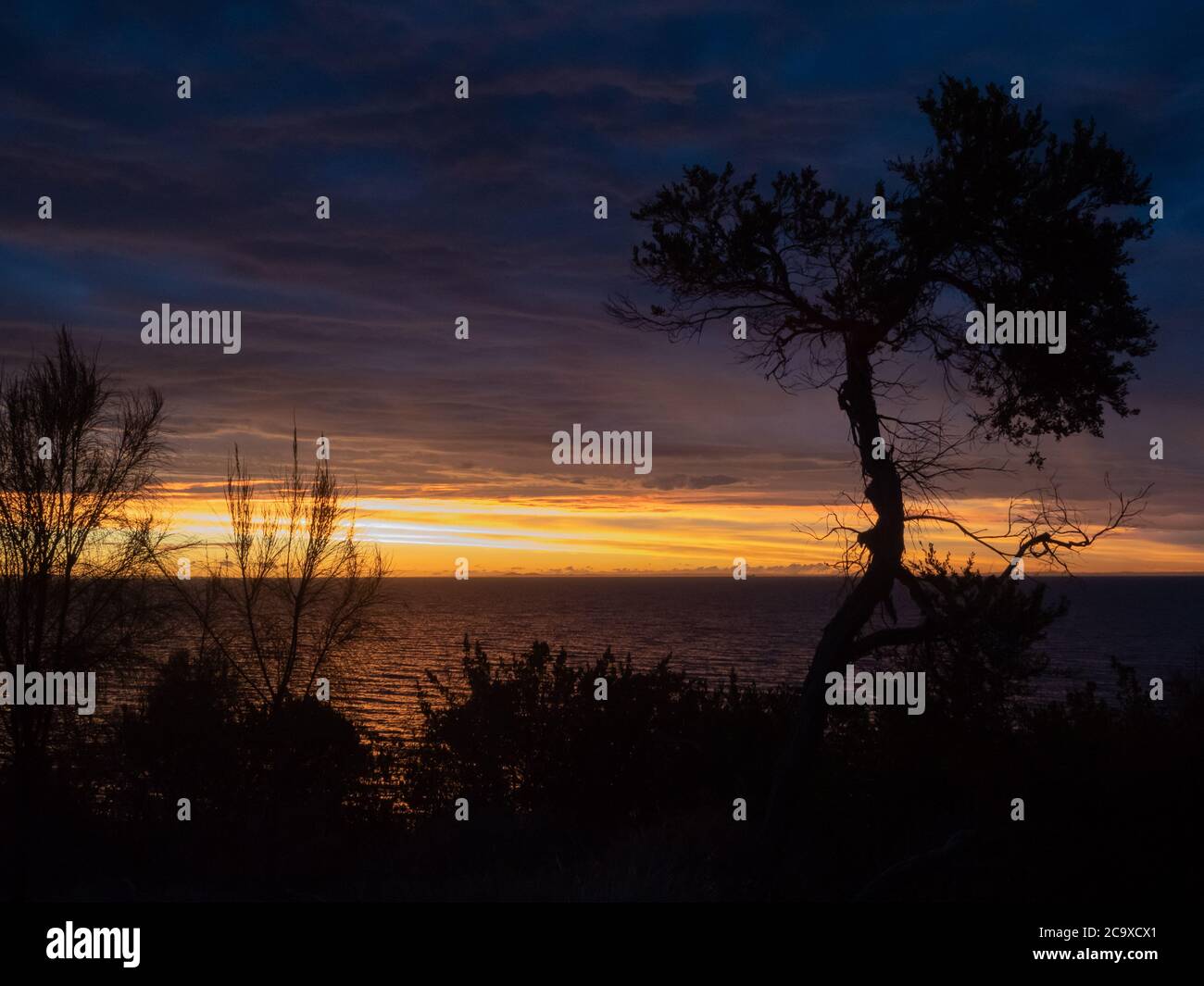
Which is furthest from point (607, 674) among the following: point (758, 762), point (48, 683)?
point (48, 683)

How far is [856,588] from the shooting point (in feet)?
33.2

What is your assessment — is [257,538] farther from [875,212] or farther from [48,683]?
[875,212]

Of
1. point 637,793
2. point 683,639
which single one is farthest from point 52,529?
point 683,639

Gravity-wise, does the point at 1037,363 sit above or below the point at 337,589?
above

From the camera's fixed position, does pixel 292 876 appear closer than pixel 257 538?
Yes

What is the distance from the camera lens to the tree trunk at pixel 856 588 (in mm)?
9883

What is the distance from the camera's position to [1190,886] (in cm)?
770
